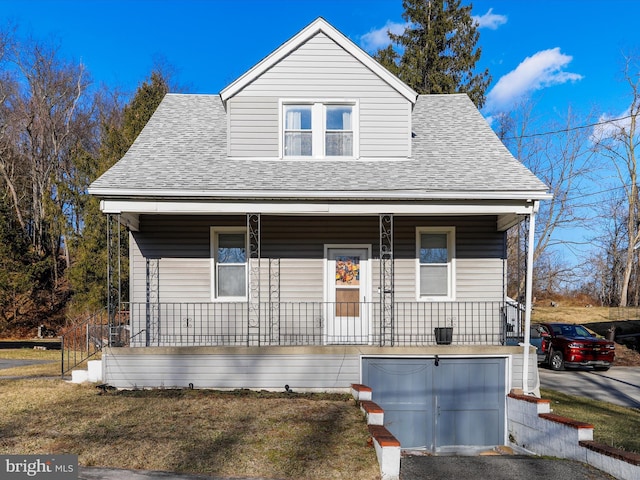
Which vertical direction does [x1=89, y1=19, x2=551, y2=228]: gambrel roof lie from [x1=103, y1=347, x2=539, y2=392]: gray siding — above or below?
above

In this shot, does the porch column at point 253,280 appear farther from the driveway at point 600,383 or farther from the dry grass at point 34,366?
the driveway at point 600,383

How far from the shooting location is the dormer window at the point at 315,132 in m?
11.5

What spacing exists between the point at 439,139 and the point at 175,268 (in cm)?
692

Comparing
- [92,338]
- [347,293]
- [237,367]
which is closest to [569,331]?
[347,293]

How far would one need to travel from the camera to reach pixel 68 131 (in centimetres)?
3027

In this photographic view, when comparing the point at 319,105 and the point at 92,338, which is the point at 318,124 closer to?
the point at 319,105

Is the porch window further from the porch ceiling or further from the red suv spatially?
the red suv

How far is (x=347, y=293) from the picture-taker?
11.2 meters

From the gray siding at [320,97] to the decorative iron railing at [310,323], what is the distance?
3479mm

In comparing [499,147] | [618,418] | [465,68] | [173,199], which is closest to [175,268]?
[173,199]

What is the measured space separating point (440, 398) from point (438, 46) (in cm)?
2393

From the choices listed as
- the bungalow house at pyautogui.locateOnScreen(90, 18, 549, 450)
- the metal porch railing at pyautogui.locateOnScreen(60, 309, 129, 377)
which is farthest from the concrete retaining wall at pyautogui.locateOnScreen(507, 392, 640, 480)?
the metal porch railing at pyautogui.locateOnScreen(60, 309, 129, 377)

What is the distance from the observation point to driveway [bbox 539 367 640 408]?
12.5 metres

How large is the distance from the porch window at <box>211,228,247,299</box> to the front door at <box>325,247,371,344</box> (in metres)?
1.90
